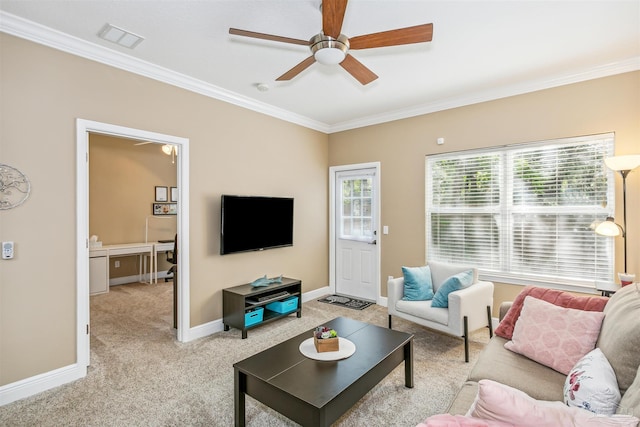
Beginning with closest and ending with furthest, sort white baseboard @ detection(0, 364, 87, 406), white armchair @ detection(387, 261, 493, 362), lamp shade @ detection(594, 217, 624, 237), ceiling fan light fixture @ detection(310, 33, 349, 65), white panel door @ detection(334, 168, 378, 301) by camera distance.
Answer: ceiling fan light fixture @ detection(310, 33, 349, 65) → white baseboard @ detection(0, 364, 87, 406) → lamp shade @ detection(594, 217, 624, 237) → white armchair @ detection(387, 261, 493, 362) → white panel door @ detection(334, 168, 378, 301)

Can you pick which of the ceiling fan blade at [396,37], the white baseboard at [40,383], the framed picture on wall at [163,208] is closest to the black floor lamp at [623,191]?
the ceiling fan blade at [396,37]

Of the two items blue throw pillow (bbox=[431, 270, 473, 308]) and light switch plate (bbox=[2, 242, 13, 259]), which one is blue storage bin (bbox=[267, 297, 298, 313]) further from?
light switch plate (bbox=[2, 242, 13, 259])

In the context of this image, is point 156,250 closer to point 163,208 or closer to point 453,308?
point 163,208

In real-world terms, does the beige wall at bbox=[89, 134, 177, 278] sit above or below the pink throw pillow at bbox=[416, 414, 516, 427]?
above

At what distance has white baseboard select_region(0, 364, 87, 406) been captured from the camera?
2.41 metres

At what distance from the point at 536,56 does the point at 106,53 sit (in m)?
3.86

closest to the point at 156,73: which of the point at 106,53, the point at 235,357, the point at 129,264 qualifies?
the point at 106,53

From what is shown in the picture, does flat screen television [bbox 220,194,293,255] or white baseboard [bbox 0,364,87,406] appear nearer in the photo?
white baseboard [bbox 0,364,87,406]

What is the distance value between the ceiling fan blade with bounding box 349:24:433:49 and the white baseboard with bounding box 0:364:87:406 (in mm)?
3331

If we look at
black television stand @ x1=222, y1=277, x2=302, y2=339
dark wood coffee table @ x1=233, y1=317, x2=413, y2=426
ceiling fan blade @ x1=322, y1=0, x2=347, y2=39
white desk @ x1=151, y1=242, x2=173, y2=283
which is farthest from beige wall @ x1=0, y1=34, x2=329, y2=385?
white desk @ x1=151, y1=242, x2=173, y2=283

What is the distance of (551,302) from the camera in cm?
231

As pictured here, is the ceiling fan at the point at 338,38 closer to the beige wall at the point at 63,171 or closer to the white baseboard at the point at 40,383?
the beige wall at the point at 63,171

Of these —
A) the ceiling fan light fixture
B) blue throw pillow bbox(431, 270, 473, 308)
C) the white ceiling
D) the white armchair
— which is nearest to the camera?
the ceiling fan light fixture

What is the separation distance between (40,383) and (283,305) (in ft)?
7.54
